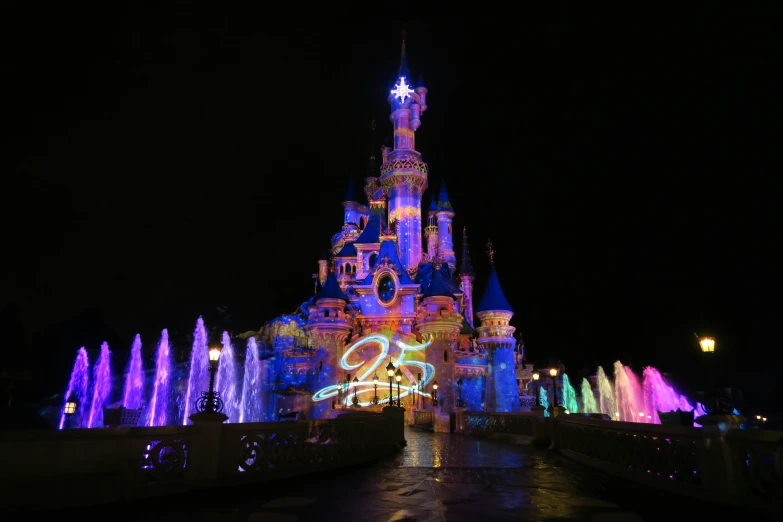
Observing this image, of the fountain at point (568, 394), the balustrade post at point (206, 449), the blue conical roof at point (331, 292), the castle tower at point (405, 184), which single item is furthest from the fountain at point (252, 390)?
the fountain at point (568, 394)

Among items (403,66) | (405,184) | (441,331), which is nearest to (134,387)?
(441,331)

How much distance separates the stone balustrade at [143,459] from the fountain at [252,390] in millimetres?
35621

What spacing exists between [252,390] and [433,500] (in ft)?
161

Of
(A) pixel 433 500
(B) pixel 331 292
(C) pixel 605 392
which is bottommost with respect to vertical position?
(A) pixel 433 500

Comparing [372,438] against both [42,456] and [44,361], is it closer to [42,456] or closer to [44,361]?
[42,456]

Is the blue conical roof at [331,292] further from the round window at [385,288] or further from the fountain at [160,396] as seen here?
the fountain at [160,396]

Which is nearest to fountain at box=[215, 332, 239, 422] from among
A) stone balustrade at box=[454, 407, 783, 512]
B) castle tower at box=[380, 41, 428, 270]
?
castle tower at box=[380, 41, 428, 270]

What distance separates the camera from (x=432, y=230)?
6650 centimetres

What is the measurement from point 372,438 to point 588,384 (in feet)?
198

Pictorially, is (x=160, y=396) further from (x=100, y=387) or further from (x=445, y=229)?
(x=445, y=229)

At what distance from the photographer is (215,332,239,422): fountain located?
4567 cm

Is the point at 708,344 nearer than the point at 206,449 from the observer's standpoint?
No

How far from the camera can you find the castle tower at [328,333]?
43.1m

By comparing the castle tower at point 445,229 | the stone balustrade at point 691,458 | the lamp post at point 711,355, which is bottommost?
the stone balustrade at point 691,458
